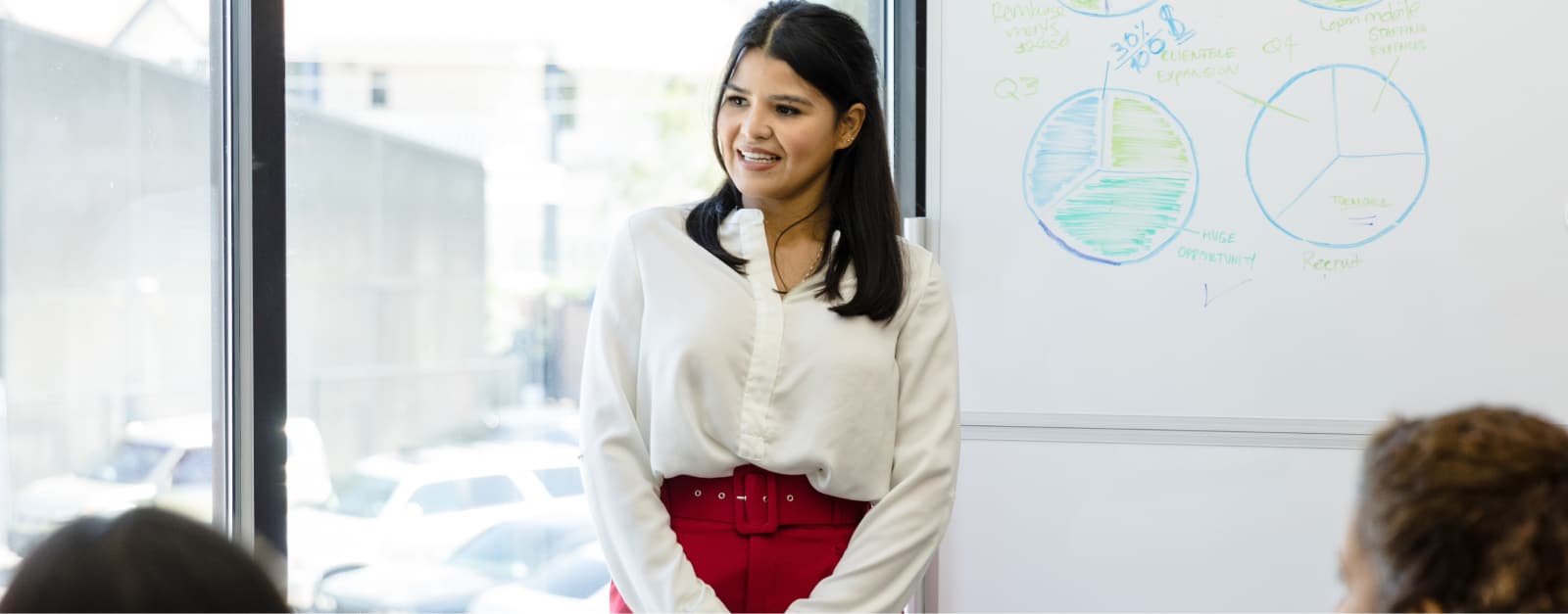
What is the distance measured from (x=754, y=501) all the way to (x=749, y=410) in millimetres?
110

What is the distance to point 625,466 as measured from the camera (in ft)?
5.05

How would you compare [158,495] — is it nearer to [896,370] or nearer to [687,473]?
[687,473]

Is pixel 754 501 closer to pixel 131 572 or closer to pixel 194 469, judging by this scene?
pixel 131 572

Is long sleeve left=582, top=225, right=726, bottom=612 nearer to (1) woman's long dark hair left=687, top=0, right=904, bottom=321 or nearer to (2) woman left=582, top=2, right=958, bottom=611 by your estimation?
(2) woman left=582, top=2, right=958, bottom=611

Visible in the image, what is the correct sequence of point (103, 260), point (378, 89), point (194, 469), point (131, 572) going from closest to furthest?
point (131, 572) < point (103, 260) < point (194, 469) < point (378, 89)

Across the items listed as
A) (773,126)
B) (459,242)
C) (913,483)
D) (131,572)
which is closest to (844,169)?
(773,126)

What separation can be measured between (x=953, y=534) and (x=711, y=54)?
1.06m

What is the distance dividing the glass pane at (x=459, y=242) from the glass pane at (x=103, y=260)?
0.16 m

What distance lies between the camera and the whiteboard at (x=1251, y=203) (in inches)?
86.8

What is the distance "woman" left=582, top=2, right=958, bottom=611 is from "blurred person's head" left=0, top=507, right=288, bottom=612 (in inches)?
31.1

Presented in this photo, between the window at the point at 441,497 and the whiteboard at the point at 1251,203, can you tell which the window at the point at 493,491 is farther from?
the whiteboard at the point at 1251,203

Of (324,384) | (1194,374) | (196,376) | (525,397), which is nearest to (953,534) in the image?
(1194,374)

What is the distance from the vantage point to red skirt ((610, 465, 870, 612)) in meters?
1.54

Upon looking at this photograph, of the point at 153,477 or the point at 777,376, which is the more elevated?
the point at 777,376
